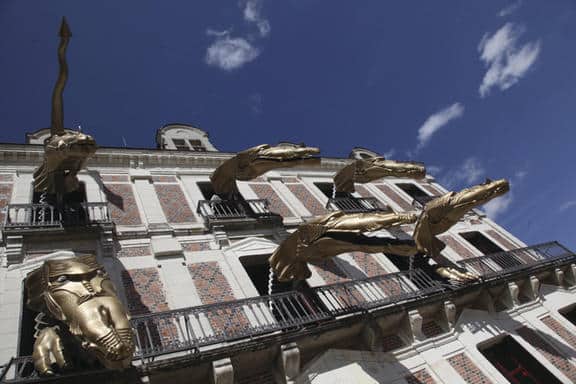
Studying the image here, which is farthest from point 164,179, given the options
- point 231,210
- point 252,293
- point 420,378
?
point 420,378

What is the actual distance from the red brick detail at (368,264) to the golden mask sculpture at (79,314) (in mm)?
7039

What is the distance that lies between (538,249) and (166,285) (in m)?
12.3

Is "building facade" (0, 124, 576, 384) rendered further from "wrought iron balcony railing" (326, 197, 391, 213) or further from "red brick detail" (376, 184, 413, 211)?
"red brick detail" (376, 184, 413, 211)

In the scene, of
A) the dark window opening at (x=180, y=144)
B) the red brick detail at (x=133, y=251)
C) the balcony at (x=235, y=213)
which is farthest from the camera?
the dark window opening at (x=180, y=144)

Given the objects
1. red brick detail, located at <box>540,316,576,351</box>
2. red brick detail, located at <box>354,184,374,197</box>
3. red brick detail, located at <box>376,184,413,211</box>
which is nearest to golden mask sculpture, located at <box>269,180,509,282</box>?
red brick detail, located at <box>540,316,576,351</box>

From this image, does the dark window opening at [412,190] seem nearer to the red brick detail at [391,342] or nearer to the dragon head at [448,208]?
the dragon head at [448,208]

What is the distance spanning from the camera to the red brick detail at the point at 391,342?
7.93m

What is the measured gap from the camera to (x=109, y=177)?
38.6 ft

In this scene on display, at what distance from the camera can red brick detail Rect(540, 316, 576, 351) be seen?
999cm

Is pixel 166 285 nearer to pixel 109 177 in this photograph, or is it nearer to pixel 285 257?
pixel 285 257

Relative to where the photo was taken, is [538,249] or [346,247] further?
[538,249]

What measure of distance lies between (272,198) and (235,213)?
6.65 ft

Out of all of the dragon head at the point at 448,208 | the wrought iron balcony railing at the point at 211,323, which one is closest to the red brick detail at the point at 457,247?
the dragon head at the point at 448,208

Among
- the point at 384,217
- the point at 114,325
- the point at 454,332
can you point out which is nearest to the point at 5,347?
the point at 114,325
